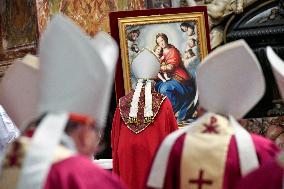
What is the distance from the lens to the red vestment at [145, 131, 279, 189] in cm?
385

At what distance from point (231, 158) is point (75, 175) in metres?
1.03

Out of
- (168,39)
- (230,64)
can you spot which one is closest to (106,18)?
Result: (168,39)

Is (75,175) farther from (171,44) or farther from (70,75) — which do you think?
(171,44)

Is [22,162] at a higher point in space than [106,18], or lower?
lower

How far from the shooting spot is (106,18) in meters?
12.3

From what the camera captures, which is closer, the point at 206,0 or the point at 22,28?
the point at 206,0

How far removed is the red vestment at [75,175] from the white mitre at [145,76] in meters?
3.93

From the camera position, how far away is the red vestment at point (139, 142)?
7.08m

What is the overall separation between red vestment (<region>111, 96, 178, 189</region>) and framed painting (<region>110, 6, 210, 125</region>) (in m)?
1.07

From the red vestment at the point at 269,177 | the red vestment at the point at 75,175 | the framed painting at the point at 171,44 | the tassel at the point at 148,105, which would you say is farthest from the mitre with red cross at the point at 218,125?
the framed painting at the point at 171,44

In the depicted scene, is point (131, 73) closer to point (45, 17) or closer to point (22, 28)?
point (45, 17)

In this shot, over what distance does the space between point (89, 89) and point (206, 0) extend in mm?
8051

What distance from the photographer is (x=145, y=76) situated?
7465 millimetres

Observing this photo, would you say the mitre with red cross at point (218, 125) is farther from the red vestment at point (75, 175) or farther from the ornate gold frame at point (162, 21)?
the ornate gold frame at point (162, 21)
